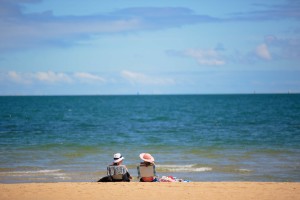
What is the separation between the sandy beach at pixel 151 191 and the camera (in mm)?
11508

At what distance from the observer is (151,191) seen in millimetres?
12141

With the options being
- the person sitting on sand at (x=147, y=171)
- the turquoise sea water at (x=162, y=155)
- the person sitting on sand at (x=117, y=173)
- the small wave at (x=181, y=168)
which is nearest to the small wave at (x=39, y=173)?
the turquoise sea water at (x=162, y=155)

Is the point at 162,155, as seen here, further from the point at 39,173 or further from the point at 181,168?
the point at 39,173

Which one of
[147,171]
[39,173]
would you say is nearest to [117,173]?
[147,171]

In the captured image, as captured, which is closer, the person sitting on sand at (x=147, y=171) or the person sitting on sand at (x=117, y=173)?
the person sitting on sand at (x=117, y=173)

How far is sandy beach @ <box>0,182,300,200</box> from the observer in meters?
11.5

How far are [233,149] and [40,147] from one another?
34.3ft

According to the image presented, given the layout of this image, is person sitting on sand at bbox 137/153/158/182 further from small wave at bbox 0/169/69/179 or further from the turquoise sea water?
small wave at bbox 0/169/69/179

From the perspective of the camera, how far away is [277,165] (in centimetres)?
1919

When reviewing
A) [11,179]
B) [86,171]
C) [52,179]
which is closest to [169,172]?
[86,171]

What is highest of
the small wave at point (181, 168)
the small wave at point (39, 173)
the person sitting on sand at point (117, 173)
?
the person sitting on sand at point (117, 173)

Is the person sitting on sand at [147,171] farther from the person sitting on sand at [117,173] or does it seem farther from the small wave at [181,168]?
the small wave at [181,168]

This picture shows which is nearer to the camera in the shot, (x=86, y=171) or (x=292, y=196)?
(x=292, y=196)

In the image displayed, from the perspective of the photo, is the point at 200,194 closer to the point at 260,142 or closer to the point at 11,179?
the point at 11,179
